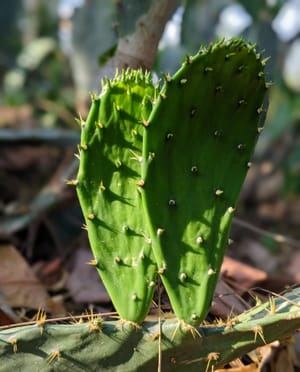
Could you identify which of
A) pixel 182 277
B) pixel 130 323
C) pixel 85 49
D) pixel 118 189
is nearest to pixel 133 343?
pixel 130 323

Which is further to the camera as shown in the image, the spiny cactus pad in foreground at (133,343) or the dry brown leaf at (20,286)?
the dry brown leaf at (20,286)

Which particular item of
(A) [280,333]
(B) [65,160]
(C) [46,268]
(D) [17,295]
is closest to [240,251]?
(B) [65,160]

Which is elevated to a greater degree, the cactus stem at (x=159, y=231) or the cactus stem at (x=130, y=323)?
the cactus stem at (x=159, y=231)

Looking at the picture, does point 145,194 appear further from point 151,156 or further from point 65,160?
point 65,160

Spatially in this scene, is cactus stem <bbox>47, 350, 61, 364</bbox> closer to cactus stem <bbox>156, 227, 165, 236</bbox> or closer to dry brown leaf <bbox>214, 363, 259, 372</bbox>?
cactus stem <bbox>156, 227, 165, 236</bbox>

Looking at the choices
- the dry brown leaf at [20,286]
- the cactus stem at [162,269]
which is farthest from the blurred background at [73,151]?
the cactus stem at [162,269]

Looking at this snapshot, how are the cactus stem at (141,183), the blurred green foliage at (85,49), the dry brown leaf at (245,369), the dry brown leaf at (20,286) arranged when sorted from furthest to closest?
the blurred green foliage at (85,49) → the dry brown leaf at (20,286) → the dry brown leaf at (245,369) → the cactus stem at (141,183)

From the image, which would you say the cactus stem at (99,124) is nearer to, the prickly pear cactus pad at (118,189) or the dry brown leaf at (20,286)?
the prickly pear cactus pad at (118,189)

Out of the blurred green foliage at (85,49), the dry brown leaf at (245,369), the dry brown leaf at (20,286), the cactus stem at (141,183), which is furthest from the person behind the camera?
the blurred green foliage at (85,49)

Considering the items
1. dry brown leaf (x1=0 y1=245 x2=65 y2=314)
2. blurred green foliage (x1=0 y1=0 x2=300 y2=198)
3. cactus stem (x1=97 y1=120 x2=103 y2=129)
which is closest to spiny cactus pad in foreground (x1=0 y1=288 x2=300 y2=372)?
cactus stem (x1=97 y1=120 x2=103 y2=129)
